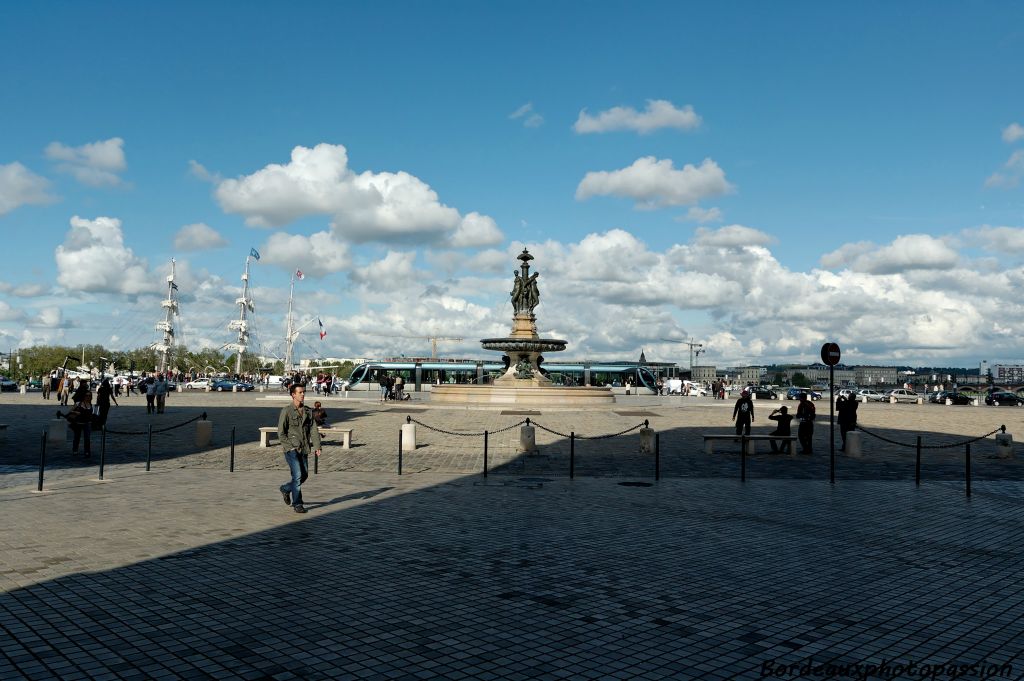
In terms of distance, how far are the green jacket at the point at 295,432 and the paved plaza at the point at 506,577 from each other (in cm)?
94

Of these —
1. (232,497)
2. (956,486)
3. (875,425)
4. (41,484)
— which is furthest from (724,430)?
(41,484)

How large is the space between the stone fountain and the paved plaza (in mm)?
26757

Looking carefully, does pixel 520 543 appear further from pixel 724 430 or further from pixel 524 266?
pixel 524 266

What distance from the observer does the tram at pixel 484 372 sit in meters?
79.0

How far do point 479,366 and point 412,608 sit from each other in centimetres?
7168

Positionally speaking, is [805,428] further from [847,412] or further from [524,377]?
[524,377]

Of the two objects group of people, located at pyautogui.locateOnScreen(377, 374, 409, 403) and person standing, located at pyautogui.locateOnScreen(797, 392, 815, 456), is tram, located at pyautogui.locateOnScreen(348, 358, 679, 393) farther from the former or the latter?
person standing, located at pyautogui.locateOnScreen(797, 392, 815, 456)

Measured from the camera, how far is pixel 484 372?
7888 centimetres

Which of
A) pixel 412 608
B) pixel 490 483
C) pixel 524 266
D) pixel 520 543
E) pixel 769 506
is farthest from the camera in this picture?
pixel 524 266

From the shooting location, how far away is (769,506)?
12391 millimetres

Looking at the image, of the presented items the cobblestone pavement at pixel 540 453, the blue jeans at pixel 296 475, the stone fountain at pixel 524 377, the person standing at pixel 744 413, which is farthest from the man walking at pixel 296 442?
the stone fountain at pixel 524 377

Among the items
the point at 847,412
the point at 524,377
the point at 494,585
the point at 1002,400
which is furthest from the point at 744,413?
the point at 1002,400

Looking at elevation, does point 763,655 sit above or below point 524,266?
below

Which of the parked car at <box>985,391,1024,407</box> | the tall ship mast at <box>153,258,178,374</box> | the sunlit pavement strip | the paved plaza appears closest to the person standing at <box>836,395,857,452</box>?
the paved plaza
